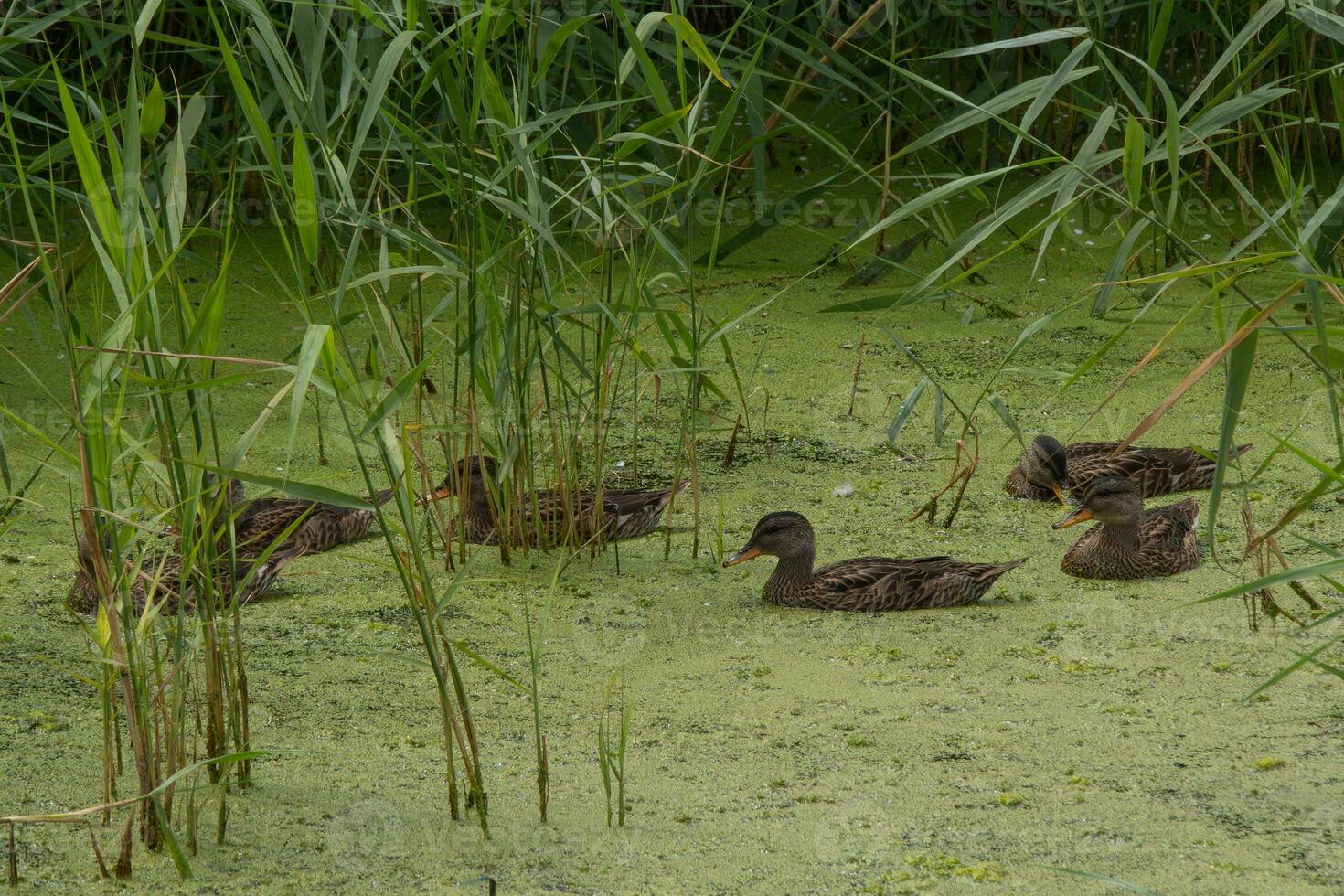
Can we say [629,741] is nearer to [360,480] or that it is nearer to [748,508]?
[748,508]

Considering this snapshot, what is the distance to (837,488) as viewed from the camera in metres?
4.66

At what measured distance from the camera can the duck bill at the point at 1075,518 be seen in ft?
14.2

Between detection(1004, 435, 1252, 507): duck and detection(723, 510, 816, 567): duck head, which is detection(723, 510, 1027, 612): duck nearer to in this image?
detection(723, 510, 816, 567): duck head

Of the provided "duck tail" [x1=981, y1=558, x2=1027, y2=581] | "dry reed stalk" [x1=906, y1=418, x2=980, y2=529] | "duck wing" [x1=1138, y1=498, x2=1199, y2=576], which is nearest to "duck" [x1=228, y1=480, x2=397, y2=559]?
"dry reed stalk" [x1=906, y1=418, x2=980, y2=529]

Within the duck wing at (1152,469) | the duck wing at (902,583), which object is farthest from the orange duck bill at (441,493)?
the duck wing at (1152,469)

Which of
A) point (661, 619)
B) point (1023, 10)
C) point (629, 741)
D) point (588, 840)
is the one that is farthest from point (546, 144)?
point (1023, 10)

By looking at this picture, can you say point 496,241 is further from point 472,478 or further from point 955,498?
point 955,498

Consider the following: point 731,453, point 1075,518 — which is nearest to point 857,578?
point 1075,518

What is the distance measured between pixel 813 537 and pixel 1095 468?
110cm

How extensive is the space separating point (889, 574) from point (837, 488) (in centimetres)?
75

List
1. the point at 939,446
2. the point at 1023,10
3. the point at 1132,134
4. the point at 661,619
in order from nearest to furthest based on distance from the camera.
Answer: the point at 1132,134 < the point at 661,619 < the point at 939,446 < the point at 1023,10

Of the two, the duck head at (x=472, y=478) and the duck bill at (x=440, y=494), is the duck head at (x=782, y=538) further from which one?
the duck bill at (x=440, y=494)

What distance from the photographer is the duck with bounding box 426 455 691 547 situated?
4.14 metres

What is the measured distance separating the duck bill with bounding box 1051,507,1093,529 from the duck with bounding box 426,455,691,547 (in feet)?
3.39
